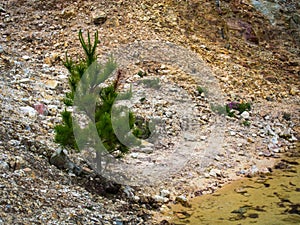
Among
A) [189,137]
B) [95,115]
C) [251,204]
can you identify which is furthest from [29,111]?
[251,204]

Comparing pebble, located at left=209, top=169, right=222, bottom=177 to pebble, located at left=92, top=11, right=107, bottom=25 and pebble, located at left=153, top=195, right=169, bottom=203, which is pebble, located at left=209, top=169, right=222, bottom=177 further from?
pebble, located at left=92, top=11, right=107, bottom=25

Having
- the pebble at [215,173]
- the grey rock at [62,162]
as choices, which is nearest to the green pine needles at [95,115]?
the grey rock at [62,162]

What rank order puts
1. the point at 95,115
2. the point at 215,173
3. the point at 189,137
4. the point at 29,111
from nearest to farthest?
the point at 95,115
the point at 29,111
the point at 215,173
the point at 189,137

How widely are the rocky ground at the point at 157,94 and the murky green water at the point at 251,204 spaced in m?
0.33

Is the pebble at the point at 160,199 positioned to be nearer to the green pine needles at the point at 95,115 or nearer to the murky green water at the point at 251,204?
the murky green water at the point at 251,204

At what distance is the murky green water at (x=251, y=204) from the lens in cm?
685

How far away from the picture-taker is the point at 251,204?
24.5ft

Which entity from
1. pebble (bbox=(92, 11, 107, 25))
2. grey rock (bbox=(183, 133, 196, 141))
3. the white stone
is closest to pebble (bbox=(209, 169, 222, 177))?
grey rock (bbox=(183, 133, 196, 141))

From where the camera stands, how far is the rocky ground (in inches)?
261

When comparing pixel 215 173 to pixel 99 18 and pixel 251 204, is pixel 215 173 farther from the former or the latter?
pixel 99 18

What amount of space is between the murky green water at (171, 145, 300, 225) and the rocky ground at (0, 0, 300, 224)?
328mm

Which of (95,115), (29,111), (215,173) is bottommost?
(215,173)

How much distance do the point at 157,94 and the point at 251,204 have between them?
4.84 meters

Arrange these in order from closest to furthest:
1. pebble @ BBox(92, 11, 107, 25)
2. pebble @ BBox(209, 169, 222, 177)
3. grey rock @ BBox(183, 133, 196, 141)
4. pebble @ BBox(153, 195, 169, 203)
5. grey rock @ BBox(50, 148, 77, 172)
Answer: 1. grey rock @ BBox(50, 148, 77, 172)
2. pebble @ BBox(153, 195, 169, 203)
3. pebble @ BBox(209, 169, 222, 177)
4. grey rock @ BBox(183, 133, 196, 141)
5. pebble @ BBox(92, 11, 107, 25)
